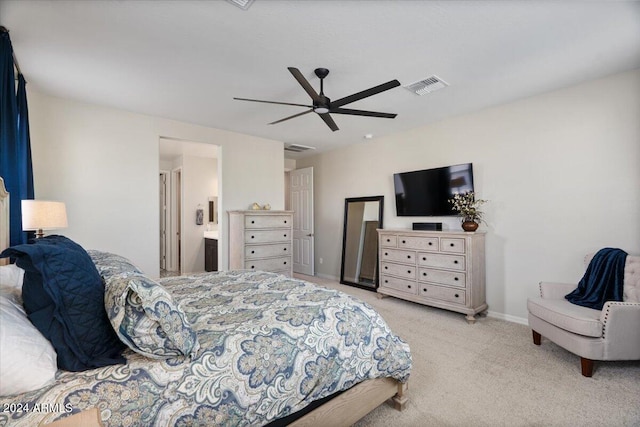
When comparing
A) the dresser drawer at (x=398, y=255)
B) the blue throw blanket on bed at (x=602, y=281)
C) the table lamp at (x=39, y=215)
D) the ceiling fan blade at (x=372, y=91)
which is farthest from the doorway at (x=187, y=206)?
the blue throw blanket on bed at (x=602, y=281)

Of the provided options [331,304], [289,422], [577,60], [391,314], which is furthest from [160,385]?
[577,60]

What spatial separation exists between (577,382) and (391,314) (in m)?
1.83

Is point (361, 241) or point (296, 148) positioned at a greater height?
point (296, 148)

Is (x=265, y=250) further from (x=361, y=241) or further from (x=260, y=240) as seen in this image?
(x=361, y=241)

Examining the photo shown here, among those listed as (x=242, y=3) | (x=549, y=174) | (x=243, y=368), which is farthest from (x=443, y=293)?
(x=242, y=3)

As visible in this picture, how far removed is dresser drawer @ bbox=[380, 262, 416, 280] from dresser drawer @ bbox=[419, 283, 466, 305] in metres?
0.21

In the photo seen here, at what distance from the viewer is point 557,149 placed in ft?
10.3

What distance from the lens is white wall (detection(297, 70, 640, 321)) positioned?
2.78 m

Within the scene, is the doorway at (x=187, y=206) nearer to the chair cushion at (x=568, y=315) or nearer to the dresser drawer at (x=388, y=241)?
the dresser drawer at (x=388, y=241)

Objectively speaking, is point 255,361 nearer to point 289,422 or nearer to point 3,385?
point 289,422

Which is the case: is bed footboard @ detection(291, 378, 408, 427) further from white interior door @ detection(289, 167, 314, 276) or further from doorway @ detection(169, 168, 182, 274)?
doorway @ detection(169, 168, 182, 274)

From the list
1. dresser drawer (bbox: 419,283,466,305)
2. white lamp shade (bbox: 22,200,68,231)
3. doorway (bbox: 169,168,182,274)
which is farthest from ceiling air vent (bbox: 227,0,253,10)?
doorway (bbox: 169,168,182,274)

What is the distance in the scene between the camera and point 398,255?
413 centimetres

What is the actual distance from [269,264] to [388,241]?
1.88 meters
